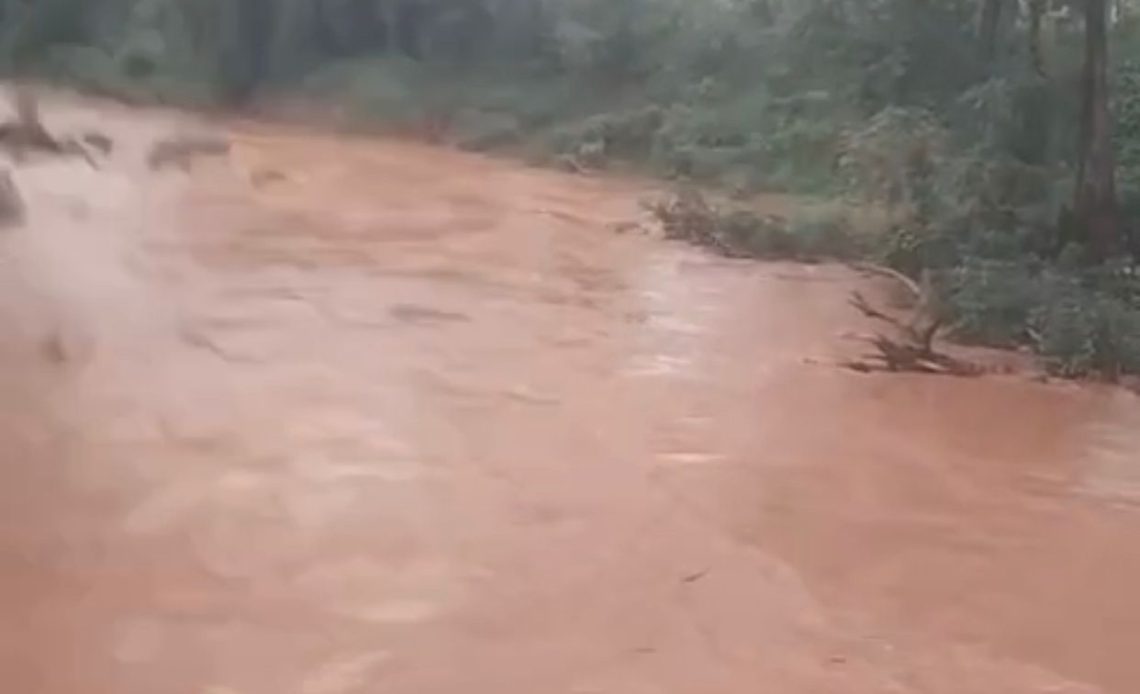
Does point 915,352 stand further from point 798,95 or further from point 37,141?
point 37,141

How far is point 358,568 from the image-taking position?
509 cm

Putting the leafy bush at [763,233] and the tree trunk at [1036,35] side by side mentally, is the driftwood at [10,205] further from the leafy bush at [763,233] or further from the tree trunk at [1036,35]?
the tree trunk at [1036,35]

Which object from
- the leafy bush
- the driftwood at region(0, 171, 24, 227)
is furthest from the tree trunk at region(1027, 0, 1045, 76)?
the driftwood at region(0, 171, 24, 227)

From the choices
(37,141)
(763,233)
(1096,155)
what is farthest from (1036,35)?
(37,141)

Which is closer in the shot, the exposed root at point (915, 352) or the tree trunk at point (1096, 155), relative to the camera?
the exposed root at point (915, 352)

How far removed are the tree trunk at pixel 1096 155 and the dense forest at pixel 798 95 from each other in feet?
0.04

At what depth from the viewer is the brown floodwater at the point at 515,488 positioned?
4609 millimetres

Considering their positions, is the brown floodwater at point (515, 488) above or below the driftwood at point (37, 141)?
above

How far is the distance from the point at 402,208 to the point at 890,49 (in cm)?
298

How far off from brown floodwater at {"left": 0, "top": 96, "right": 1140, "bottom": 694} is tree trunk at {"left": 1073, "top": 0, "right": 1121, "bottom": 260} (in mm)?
1168

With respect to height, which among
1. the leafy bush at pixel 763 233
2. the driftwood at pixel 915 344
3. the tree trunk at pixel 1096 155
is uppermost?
the tree trunk at pixel 1096 155

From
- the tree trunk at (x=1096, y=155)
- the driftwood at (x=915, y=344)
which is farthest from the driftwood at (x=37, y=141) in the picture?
the tree trunk at (x=1096, y=155)

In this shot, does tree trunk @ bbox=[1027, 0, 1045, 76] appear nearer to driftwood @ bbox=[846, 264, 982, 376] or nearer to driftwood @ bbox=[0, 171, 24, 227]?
driftwood @ bbox=[846, 264, 982, 376]

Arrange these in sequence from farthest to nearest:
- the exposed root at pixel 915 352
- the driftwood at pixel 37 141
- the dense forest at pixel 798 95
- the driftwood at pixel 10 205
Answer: the driftwood at pixel 37 141 → the driftwood at pixel 10 205 → the dense forest at pixel 798 95 → the exposed root at pixel 915 352
